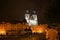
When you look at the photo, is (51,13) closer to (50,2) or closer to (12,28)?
(50,2)

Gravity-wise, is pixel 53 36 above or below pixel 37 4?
below

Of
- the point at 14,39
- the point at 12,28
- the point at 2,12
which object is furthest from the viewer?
the point at 2,12

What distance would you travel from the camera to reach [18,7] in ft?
35.2

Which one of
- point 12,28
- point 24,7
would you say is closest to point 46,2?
point 24,7

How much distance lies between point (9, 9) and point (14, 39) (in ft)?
16.2

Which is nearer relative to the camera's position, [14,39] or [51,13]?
[14,39]

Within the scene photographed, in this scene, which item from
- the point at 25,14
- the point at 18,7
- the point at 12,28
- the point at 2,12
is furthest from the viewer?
the point at 25,14

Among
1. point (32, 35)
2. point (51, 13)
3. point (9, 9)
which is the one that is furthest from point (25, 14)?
point (32, 35)

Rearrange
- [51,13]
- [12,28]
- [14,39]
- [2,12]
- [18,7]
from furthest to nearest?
1. [18,7]
2. [2,12]
3. [51,13]
4. [12,28]
5. [14,39]

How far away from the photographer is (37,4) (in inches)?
445

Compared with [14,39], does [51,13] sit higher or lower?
higher

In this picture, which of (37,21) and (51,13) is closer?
(51,13)

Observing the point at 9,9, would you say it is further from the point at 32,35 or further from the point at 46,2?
the point at 32,35

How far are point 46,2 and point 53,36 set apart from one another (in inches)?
197
